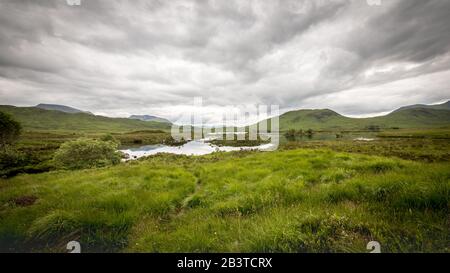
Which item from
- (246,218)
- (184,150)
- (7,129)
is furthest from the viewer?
(184,150)

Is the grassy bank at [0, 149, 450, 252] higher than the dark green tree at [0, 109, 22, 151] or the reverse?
the reverse

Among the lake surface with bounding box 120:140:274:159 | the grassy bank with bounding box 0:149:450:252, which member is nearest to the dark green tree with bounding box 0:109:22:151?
the lake surface with bounding box 120:140:274:159

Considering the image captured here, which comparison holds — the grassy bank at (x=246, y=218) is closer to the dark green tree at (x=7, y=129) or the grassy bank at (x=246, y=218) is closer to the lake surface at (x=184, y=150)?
the lake surface at (x=184, y=150)

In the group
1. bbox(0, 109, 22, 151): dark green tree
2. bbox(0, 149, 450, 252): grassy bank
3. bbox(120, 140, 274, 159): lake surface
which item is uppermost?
bbox(0, 109, 22, 151): dark green tree

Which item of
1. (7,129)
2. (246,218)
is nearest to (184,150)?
(7,129)

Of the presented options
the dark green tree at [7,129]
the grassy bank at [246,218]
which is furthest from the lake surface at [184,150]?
the grassy bank at [246,218]

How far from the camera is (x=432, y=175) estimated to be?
6160mm

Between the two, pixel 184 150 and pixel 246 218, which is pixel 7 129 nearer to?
pixel 184 150

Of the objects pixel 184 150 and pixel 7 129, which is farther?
pixel 184 150

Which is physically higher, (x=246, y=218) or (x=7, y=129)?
(x=7, y=129)

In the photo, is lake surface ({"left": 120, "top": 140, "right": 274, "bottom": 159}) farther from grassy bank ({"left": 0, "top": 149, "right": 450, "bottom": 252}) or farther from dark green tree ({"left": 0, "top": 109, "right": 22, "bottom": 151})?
grassy bank ({"left": 0, "top": 149, "right": 450, "bottom": 252})
